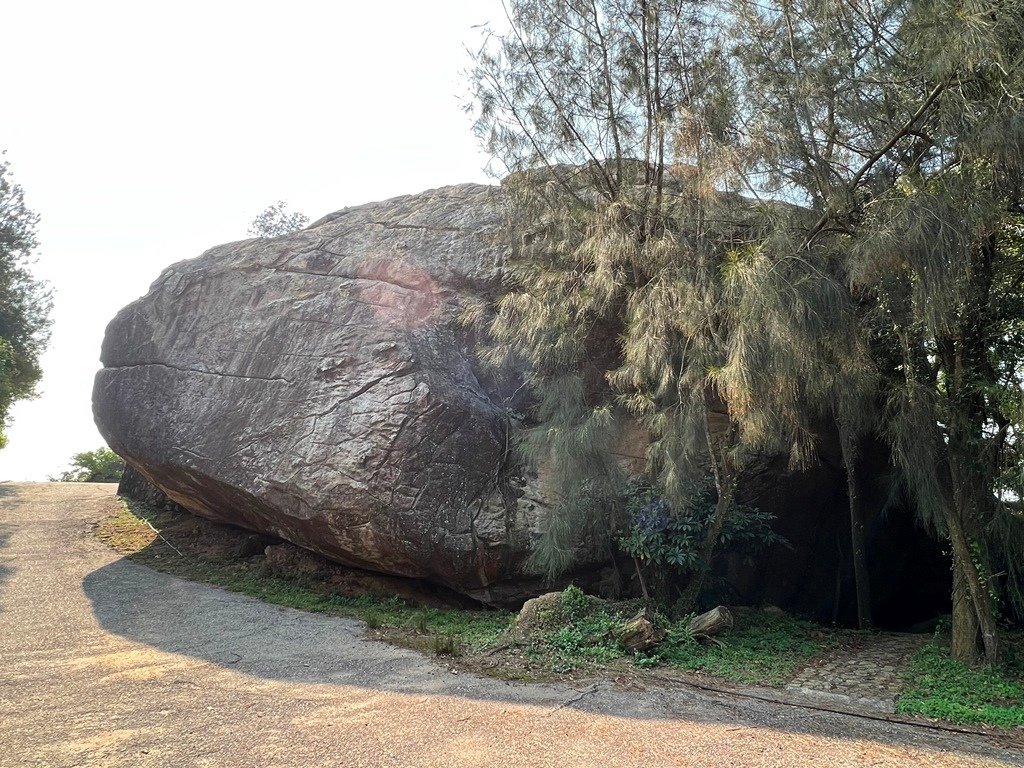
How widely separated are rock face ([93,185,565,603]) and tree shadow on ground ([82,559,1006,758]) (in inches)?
52.0

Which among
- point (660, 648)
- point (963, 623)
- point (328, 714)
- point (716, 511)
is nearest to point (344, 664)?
point (328, 714)

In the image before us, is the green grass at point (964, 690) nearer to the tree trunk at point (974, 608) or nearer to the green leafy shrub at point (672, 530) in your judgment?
the tree trunk at point (974, 608)

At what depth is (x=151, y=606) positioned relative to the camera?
8.23 meters

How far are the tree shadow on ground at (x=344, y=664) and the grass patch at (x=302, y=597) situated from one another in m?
0.30

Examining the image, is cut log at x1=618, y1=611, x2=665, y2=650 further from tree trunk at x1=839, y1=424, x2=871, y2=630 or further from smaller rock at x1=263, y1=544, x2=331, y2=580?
smaller rock at x1=263, y1=544, x2=331, y2=580

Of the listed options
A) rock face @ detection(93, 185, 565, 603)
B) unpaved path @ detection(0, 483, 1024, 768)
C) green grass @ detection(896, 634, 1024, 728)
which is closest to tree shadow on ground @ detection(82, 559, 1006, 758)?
unpaved path @ detection(0, 483, 1024, 768)

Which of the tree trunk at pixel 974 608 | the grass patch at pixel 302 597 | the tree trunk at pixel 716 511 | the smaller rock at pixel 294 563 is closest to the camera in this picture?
the tree trunk at pixel 974 608

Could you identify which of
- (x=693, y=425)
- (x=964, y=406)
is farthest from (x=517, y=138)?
(x=964, y=406)

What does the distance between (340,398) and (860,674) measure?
6.47 m

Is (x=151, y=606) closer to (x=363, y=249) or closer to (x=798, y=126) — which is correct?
(x=363, y=249)

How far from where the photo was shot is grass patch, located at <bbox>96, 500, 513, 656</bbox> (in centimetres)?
764

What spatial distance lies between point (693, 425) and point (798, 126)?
292cm

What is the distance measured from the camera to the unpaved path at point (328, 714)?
4492 mm

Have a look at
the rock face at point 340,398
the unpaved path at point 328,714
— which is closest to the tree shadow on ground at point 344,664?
the unpaved path at point 328,714
